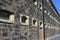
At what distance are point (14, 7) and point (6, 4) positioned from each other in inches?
35.7

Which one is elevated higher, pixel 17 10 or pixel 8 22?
pixel 17 10

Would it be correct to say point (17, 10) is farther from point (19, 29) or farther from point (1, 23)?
point (1, 23)

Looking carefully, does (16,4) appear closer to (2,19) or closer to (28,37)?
(2,19)

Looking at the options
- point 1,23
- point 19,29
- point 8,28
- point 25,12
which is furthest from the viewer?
point 25,12

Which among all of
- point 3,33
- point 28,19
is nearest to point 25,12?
point 28,19

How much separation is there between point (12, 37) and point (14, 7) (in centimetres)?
168

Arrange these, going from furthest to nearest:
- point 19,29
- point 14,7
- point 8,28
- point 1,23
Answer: point 19,29 → point 14,7 → point 8,28 → point 1,23

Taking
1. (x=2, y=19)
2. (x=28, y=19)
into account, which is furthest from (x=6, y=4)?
(x=28, y=19)

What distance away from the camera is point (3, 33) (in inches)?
278

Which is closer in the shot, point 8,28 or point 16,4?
point 8,28

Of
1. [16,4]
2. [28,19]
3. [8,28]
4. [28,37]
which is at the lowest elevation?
[28,37]

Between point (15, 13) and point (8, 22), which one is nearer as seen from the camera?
point (8, 22)

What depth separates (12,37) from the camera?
7887 mm

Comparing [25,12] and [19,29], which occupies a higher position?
[25,12]
